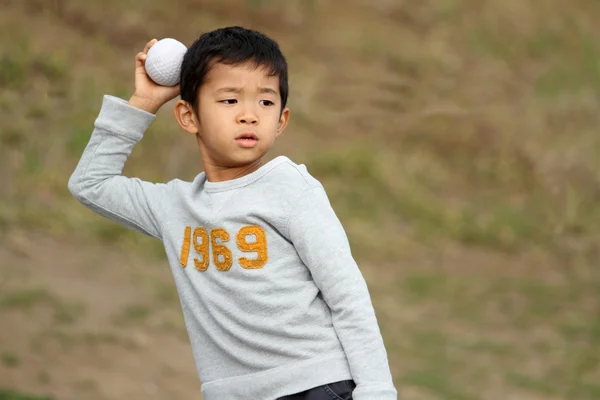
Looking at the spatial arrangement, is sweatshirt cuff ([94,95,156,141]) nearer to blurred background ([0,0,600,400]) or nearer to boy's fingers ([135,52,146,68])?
boy's fingers ([135,52,146,68])

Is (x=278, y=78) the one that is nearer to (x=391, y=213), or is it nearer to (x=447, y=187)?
(x=391, y=213)

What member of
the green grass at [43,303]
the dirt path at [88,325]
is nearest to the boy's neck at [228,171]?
the dirt path at [88,325]

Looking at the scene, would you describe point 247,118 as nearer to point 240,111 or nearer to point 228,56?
A: point 240,111

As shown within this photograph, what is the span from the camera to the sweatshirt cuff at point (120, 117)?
2.24m

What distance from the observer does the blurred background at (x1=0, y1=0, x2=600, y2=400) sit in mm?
5430

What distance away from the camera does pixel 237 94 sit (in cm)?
200

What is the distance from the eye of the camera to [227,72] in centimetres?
201

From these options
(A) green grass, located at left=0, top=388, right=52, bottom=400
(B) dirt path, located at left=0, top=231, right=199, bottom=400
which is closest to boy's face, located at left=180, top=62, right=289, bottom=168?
(A) green grass, located at left=0, top=388, right=52, bottom=400

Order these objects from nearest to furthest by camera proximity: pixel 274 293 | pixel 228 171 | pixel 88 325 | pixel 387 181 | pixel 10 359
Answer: pixel 274 293 < pixel 228 171 < pixel 10 359 < pixel 88 325 < pixel 387 181

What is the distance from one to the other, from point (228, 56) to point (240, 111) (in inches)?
4.4

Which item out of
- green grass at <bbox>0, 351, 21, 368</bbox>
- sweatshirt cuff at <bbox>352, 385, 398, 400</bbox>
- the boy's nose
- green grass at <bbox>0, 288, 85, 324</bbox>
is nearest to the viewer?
sweatshirt cuff at <bbox>352, 385, 398, 400</bbox>

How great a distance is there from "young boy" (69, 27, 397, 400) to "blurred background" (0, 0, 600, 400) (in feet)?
8.99

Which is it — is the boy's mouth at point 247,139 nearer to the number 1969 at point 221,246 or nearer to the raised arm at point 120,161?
the number 1969 at point 221,246

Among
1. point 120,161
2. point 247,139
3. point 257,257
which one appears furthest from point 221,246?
point 120,161
